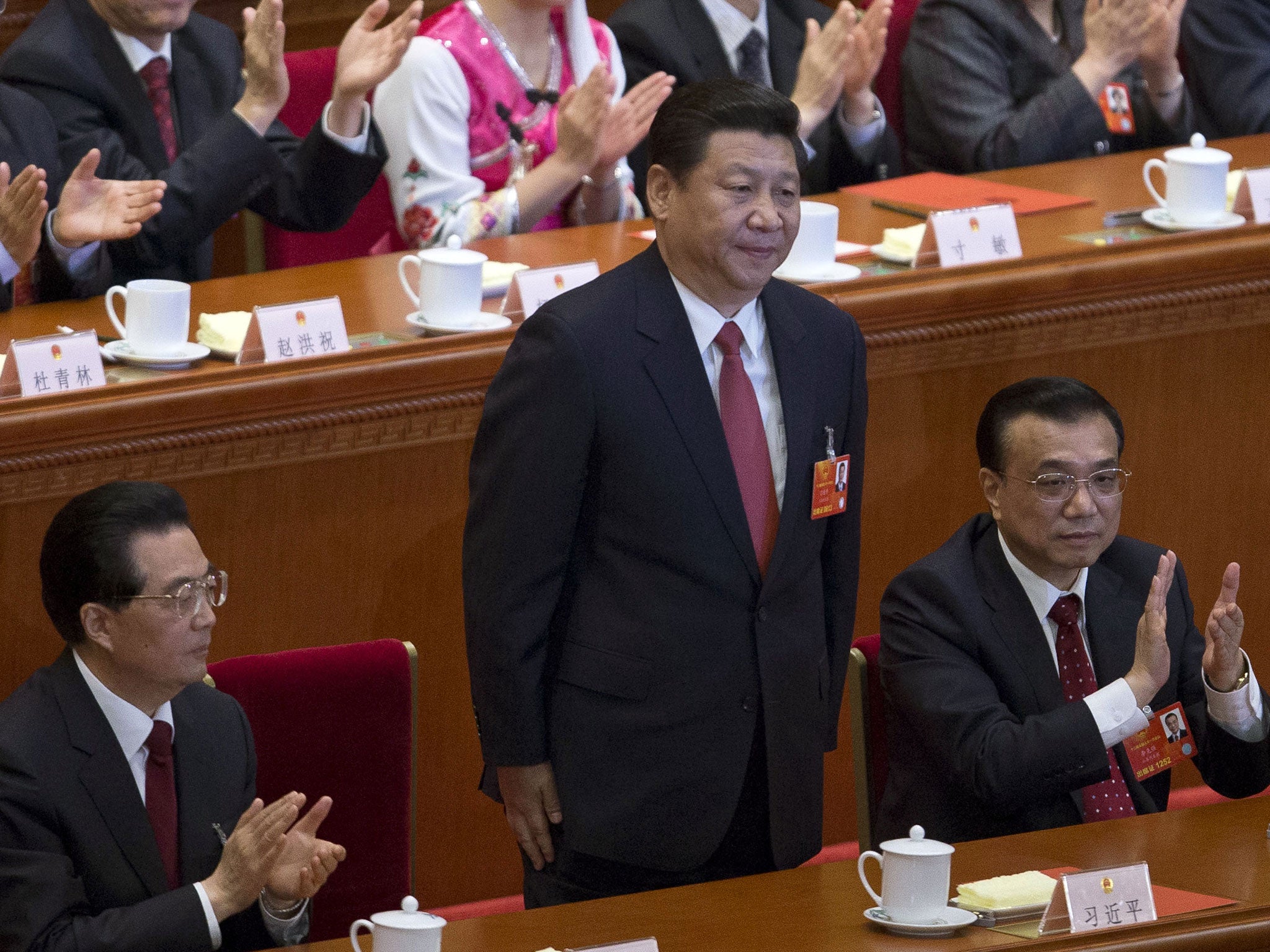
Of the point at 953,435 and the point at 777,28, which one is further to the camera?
the point at 777,28

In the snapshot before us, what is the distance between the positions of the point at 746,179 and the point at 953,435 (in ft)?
3.17

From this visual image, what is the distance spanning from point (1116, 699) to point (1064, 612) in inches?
6.2

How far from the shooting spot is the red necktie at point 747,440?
182cm

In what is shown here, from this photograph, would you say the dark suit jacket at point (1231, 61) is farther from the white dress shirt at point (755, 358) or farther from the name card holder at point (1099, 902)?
the name card holder at point (1099, 902)

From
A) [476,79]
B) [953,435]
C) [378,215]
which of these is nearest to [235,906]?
[953,435]

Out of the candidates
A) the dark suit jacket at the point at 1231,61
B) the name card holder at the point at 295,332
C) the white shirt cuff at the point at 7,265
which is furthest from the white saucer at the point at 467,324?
the dark suit jacket at the point at 1231,61

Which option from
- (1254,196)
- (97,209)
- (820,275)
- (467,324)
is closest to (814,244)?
(820,275)

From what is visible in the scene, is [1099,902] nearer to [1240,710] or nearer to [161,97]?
[1240,710]

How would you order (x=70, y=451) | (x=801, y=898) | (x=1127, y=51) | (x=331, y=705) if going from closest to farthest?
(x=801, y=898)
(x=331, y=705)
(x=70, y=451)
(x=1127, y=51)

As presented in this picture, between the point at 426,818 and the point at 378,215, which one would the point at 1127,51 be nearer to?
the point at 378,215

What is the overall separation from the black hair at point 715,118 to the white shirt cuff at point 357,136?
4.01 feet

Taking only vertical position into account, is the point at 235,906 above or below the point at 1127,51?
below

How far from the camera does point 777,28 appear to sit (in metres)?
3.51

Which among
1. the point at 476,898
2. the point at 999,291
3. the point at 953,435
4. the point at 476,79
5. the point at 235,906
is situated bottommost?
the point at 476,898
